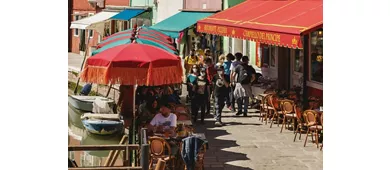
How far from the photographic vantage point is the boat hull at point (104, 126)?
459 inches

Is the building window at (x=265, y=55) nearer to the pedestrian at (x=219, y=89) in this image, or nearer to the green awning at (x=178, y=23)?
the green awning at (x=178, y=23)

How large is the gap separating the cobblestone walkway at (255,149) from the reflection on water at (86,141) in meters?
1.60

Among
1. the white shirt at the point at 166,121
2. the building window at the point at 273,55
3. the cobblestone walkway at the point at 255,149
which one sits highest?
the building window at the point at 273,55

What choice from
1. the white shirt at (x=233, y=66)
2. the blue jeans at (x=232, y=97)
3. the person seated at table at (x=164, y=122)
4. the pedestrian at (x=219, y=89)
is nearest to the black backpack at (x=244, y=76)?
the white shirt at (x=233, y=66)

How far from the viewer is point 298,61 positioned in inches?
730

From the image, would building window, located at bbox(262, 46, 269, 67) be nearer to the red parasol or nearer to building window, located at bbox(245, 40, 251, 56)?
building window, located at bbox(245, 40, 251, 56)

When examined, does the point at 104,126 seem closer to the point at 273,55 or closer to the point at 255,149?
the point at 255,149

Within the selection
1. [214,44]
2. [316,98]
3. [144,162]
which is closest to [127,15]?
[214,44]

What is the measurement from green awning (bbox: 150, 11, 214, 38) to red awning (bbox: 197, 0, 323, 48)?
345cm

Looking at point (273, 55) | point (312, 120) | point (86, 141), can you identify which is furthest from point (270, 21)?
point (86, 141)

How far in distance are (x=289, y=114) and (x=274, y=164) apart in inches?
116

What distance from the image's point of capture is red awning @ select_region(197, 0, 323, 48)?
1374 cm
